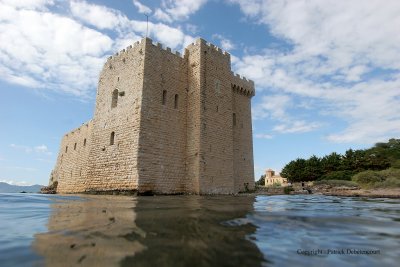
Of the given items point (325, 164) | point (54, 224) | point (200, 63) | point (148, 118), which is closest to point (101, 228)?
point (54, 224)

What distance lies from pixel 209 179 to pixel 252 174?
6110 millimetres

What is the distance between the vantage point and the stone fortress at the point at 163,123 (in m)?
13.9

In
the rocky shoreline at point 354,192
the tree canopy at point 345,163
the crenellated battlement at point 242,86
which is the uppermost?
the crenellated battlement at point 242,86

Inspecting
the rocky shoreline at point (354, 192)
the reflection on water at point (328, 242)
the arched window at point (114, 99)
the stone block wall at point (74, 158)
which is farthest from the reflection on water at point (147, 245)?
the stone block wall at point (74, 158)

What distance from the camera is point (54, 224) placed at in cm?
363

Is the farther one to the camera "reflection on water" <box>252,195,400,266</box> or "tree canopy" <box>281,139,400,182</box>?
"tree canopy" <box>281,139,400,182</box>

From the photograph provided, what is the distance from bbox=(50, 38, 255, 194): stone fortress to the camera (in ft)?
45.6

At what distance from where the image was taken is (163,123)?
48.5ft

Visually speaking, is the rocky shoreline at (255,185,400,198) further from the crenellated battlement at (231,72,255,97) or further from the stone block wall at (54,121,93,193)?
the stone block wall at (54,121,93,193)

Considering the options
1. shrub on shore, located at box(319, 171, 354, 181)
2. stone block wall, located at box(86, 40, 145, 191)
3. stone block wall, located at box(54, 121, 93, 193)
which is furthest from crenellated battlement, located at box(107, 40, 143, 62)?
shrub on shore, located at box(319, 171, 354, 181)

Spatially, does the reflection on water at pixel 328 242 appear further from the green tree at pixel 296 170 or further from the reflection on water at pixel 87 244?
the green tree at pixel 296 170

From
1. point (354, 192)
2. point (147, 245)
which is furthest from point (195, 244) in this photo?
point (354, 192)

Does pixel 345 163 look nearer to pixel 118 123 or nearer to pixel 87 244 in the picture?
pixel 118 123

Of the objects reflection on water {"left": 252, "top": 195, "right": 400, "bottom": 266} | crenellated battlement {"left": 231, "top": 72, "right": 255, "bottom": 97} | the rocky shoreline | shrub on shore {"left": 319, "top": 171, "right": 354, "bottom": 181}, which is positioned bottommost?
reflection on water {"left": 252, "top": 195, "right": 400, "bottom": 266}
